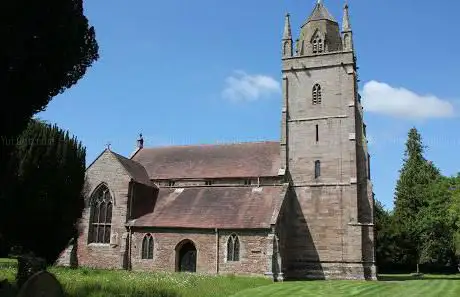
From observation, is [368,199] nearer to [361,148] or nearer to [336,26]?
[361,148]

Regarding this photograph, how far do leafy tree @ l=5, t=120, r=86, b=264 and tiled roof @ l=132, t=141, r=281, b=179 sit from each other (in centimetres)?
1567

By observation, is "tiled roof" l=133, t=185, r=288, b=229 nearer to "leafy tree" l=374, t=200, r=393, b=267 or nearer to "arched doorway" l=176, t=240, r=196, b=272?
"arched doorway" l=176, t=240, r=196, b=272

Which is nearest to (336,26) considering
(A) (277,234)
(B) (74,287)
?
(A) (277,234)

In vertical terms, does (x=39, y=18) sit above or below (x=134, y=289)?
above

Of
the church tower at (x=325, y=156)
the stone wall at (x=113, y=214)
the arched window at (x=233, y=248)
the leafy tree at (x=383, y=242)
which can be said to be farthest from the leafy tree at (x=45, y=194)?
the leafy tree at (x=383, y=242)

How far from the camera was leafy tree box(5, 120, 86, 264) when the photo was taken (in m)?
19.7

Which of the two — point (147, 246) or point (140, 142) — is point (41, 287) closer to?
point (147, 246)

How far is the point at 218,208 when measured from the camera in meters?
32.4

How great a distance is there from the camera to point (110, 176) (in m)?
34.0

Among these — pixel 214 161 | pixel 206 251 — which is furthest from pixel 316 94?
pixel 206 251

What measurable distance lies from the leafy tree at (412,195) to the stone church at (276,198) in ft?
59.4

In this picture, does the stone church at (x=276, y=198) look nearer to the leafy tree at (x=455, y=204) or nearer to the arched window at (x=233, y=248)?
the arched window at (x=233, y=248)

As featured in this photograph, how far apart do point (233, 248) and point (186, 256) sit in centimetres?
364

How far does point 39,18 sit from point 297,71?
86.5 feet
